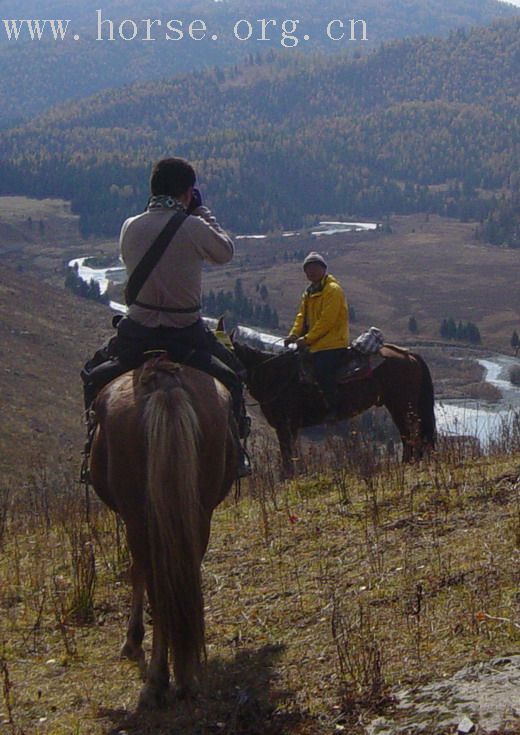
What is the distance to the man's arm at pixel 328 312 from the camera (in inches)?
476

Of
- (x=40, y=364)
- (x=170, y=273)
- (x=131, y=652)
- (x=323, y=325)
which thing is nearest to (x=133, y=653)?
(x=131, y=652)

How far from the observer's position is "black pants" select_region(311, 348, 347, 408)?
497 inches

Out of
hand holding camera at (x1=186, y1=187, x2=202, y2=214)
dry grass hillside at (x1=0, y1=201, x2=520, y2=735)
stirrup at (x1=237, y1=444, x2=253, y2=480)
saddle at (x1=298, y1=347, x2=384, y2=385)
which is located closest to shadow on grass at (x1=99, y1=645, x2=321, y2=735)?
dry grass hillside at (x1=0, y1=201, x2=520, y2=735)

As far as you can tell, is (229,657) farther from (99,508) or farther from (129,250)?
(99,508)

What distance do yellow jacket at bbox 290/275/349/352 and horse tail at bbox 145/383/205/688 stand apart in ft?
22.7

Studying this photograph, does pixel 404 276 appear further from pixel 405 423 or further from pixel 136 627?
pixel 136 627

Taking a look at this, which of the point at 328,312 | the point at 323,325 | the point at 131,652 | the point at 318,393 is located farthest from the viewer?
the point at 318,393

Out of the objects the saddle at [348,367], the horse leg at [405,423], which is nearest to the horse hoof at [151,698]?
the horse leg at [405,423]

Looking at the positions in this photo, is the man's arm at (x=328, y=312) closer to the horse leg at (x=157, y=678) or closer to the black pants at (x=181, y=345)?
the black pants at (x=181, y=345)

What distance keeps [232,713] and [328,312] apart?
7670 millimetres

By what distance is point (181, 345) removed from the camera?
6227mm

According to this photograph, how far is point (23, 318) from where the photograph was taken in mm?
58562

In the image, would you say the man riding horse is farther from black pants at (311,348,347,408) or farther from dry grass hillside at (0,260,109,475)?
dry grass hillside at (0,260,109,475)

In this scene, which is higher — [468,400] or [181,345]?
[181,345]
